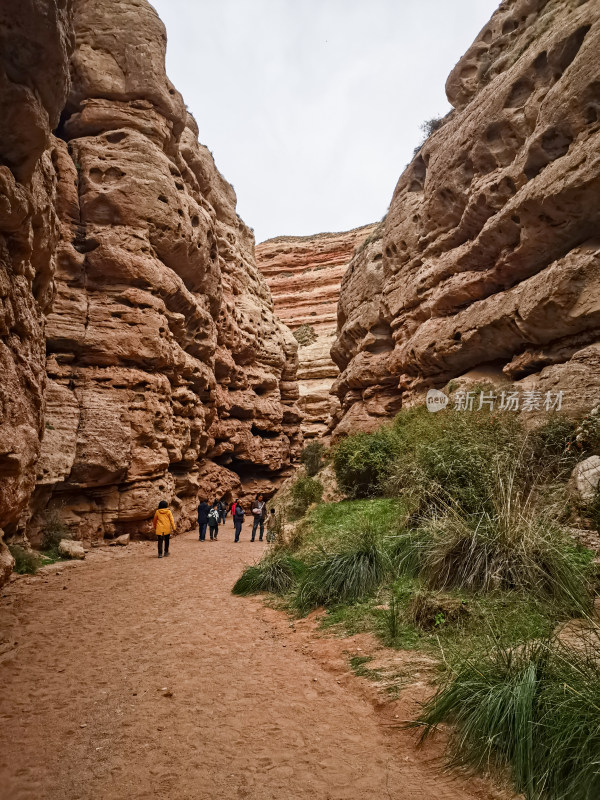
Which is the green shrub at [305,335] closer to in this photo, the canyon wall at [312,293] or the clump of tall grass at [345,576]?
the canyon wall at [312,293]

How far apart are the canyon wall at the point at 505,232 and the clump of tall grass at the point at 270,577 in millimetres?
6370

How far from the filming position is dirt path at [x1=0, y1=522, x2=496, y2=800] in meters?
3.20

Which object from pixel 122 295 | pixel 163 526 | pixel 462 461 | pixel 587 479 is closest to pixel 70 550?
pixel 163 526

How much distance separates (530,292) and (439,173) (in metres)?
7.29

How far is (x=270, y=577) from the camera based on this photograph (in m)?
8.47

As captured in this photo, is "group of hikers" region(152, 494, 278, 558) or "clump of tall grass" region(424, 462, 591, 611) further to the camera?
"group of hikers" region(152, 494, 278, 558)

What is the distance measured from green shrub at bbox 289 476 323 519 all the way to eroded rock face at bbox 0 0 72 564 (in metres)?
8.16

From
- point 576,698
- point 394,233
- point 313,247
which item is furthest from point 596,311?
point 313,247

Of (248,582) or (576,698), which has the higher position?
(576,698)

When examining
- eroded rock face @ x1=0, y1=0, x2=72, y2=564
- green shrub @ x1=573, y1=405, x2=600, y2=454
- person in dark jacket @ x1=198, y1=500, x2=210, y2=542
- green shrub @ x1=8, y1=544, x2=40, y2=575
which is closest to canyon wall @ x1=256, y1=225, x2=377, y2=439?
person in dark jacket @ x1=198, y1=500, x2=210, y2=542

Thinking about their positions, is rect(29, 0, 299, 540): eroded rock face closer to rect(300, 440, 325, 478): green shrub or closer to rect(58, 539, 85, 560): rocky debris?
rect(58, 539, 85, 560): rocky debris

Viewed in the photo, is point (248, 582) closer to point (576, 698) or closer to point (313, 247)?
point (576, 698)

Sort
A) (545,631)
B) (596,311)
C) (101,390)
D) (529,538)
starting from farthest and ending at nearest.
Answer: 1. (101,390)
2. (596,311)
3. (529,538)
4. (545,631)

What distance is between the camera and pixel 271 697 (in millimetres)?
4520
